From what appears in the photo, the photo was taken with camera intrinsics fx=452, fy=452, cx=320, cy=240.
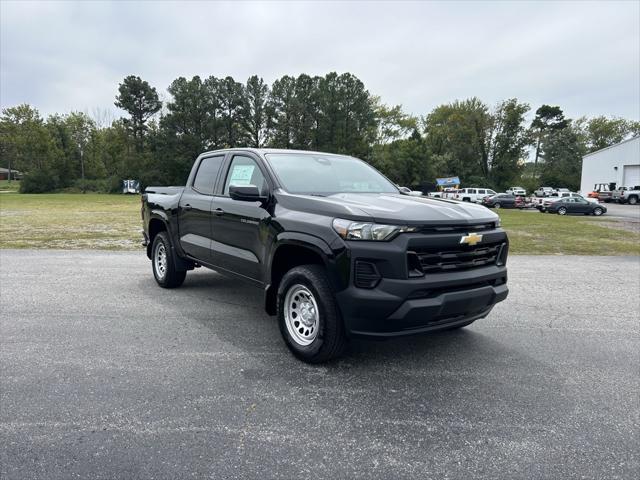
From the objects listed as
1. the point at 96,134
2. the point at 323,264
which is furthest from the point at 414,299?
the point at 96,134

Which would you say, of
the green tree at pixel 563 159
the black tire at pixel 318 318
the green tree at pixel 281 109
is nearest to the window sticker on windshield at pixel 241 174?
the black tire at pixel 318 318

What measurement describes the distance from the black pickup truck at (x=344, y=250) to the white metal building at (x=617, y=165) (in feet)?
198

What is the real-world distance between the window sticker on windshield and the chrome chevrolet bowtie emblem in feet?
7.58

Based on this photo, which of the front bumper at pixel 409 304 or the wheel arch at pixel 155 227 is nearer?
the front bumper at pixel 409 304

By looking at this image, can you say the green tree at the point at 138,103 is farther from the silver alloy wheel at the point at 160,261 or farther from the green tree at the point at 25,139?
the silver alloy wheel at the point at 160,261

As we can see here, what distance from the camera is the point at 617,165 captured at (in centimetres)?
5509

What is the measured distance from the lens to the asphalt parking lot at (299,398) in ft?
8.36

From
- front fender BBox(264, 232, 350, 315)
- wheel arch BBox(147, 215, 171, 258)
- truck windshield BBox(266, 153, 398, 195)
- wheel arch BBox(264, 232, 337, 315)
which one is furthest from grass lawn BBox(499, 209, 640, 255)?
front fender BBox(264, 232, 350, 315)

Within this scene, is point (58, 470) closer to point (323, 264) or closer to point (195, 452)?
point (195, 452)

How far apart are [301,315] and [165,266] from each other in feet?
10.6

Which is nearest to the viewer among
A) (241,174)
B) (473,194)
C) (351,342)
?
(351,342)

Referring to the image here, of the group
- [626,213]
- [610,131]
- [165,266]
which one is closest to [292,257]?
[165,266]

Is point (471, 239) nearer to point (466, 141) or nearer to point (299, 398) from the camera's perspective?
point (299, 398)

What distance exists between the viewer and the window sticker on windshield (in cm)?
482
